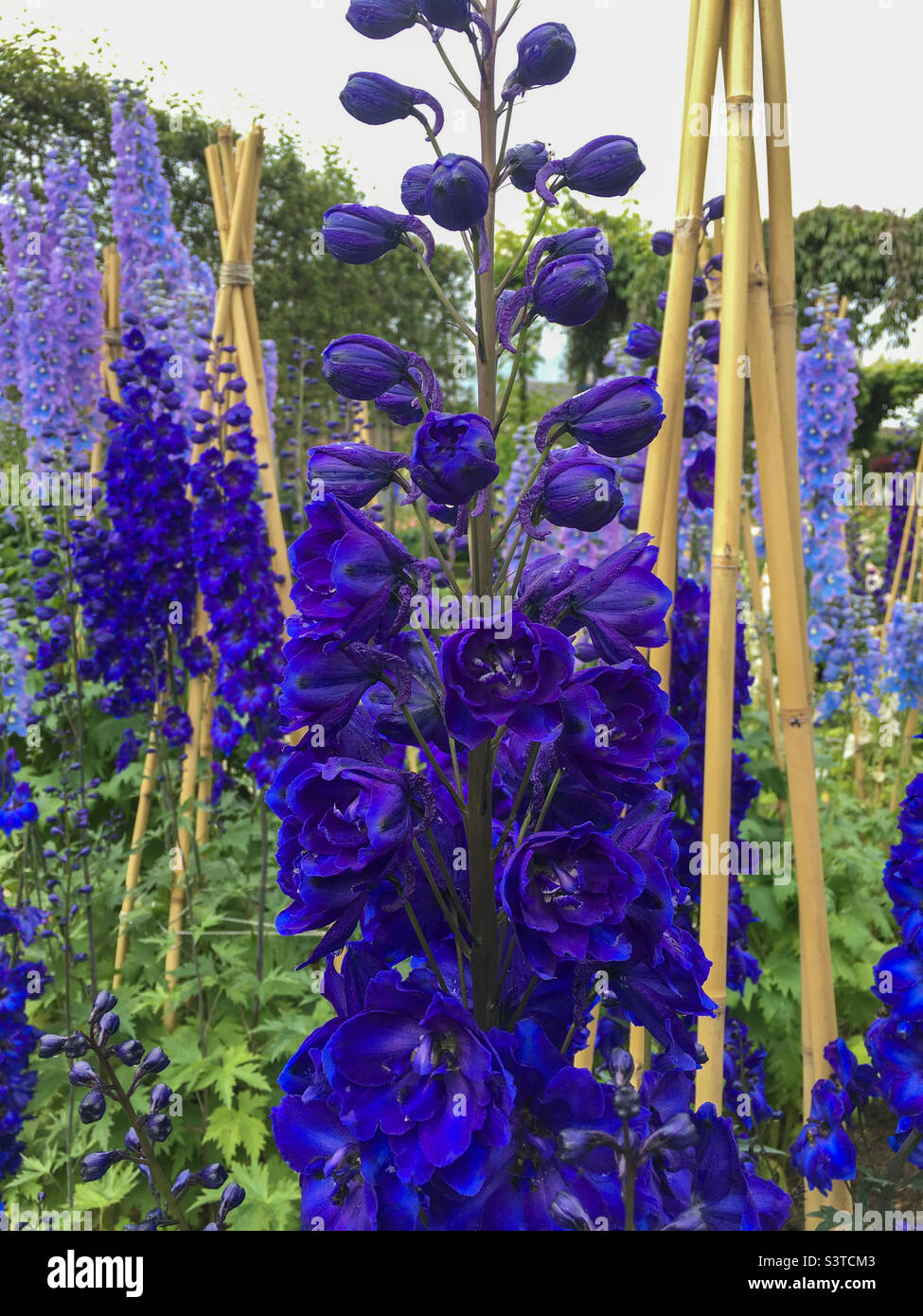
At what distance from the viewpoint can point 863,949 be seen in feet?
11.1

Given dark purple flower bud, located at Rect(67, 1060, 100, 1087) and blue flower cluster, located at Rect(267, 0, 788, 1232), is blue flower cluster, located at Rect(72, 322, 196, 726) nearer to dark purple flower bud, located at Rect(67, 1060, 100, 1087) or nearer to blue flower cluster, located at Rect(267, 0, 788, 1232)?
dark purple flower bud, located at Rect(67, 1060, 100, 1087)

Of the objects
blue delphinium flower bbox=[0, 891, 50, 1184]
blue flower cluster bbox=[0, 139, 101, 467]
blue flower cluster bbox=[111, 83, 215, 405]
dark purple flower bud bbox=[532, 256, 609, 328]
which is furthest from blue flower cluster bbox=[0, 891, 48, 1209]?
blue flower cluster bbox=[111, 83, 215, 405]

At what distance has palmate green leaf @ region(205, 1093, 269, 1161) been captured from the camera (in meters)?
2.54

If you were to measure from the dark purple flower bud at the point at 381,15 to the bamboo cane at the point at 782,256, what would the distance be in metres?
0.85

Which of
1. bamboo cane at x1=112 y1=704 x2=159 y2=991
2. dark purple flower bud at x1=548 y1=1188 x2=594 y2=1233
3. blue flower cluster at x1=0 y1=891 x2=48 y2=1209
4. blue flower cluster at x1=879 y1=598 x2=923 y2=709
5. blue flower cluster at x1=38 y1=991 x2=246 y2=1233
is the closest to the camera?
dark purple flower bud at x1=548 y1=1188 x2=594 y2=1233

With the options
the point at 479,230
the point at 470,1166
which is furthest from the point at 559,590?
the point at 470,1166

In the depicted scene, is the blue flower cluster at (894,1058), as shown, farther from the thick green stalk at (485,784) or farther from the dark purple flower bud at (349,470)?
the dark purple flower bud at (349,470)

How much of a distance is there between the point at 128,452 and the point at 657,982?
2.70 meters

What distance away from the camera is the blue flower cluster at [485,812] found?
2.62 ft

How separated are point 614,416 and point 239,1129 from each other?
92.0 inches

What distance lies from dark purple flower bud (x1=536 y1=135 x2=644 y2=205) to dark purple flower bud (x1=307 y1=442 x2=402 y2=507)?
331mm

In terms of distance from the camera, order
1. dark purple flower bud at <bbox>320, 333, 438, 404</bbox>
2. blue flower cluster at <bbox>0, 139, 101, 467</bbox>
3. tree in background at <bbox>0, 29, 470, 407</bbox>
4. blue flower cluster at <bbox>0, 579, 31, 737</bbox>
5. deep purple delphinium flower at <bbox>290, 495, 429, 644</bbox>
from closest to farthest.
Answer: deep purple delphinium flower at <bbox>290, 495, 429, 644</bbox>
dark purple flower bud at <bbox>320, 333, 438, 404</bbox>
blue flower cluster at <bbox>0, 579, 31, 737</bbox>
blue flower cluster at <bbox>0, 139, 101, 467</bbox>
tree in background at <bbox>0, 29, 470, 407</bbox>

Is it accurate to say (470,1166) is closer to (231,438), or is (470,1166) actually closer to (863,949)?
(231,438)

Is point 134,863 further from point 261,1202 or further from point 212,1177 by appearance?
point 212,1177
